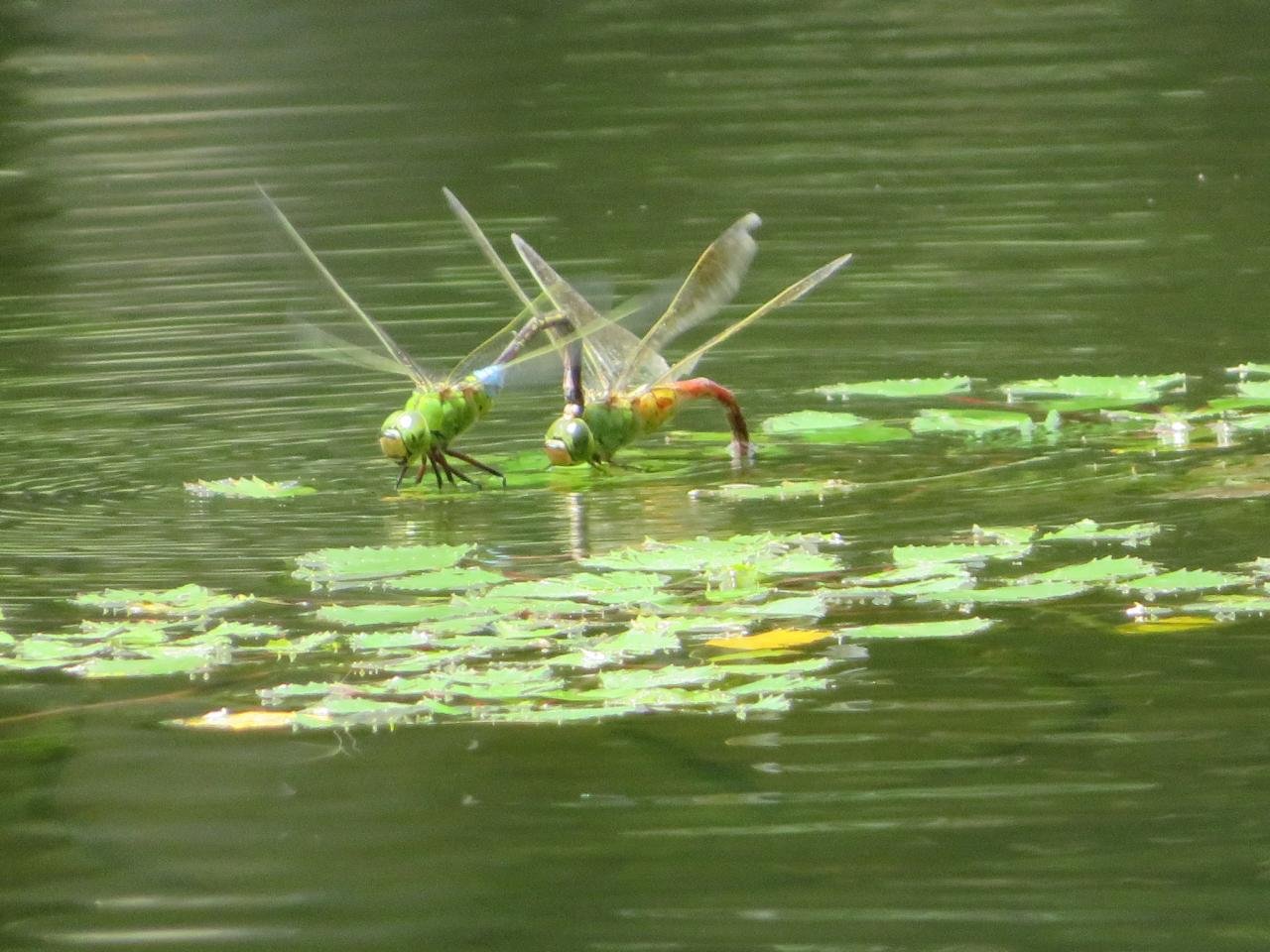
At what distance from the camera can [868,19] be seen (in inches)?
637

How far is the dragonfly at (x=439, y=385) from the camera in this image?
5191 mm

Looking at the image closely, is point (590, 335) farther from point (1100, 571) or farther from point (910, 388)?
point (1100, 571)

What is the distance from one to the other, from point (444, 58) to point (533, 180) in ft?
15.7

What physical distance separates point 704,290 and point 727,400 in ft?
0.90

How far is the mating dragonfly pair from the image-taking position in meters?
5.25

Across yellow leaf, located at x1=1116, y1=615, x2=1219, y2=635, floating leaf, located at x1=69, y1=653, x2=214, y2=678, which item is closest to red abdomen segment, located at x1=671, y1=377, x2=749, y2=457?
yellow leaf, located at x1=1116, y1=615, x2=1219, y2=635

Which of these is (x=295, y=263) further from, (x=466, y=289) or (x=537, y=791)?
(x=537, y=791)

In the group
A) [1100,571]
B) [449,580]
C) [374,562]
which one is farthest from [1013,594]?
[374,562]

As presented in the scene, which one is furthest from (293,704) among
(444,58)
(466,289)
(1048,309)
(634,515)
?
(444,58)

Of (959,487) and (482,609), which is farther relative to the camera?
(959,487)

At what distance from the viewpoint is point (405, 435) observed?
518 centimetres

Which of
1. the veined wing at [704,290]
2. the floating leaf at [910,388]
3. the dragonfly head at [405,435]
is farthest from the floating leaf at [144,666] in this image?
the floating leaf at [910,388]

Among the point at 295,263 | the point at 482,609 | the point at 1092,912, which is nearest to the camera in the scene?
the point at 1092,912

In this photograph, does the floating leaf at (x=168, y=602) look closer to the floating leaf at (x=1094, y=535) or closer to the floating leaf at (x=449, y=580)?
the floating leaf at (x=449, y=580)
